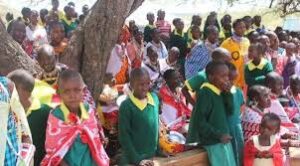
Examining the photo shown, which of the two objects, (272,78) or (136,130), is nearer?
A: (136,130)

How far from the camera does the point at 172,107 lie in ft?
20.0

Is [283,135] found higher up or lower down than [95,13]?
lower down

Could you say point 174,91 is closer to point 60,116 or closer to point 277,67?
point 277,67

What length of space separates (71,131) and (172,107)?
2.51m

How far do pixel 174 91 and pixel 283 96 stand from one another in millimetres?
1141

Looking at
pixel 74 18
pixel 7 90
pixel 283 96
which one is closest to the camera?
pixel 7 90

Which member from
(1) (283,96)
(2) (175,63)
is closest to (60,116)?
(1) (283,96)

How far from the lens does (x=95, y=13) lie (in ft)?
16.5

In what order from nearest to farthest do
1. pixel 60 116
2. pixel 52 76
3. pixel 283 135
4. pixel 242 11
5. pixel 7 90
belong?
pixel 7 90 → pixel 60 116 → pixel 52 76 → pixel 283 135 → pixel 242 11

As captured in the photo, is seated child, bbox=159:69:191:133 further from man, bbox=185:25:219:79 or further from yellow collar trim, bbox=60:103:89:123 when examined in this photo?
yellow collar trim, bbox=60:103:89:123

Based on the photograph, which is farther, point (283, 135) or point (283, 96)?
point (283, 96)

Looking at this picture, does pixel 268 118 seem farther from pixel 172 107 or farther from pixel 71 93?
pixel 71 93

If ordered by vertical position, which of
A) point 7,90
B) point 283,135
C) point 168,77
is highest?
point 7,90

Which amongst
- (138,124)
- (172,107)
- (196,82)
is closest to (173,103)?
(172,107)
